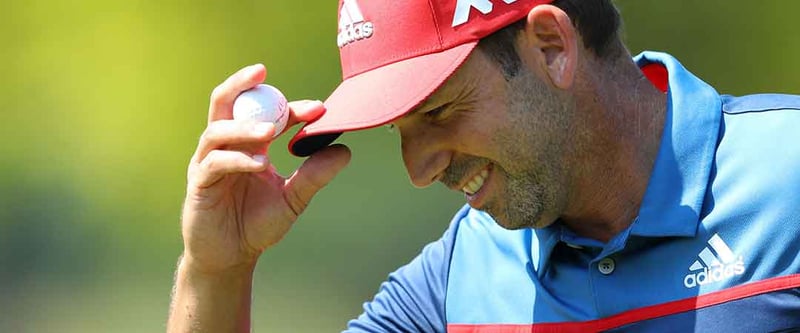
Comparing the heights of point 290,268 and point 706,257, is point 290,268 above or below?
below

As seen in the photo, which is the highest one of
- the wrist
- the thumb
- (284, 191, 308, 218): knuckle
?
the thumb

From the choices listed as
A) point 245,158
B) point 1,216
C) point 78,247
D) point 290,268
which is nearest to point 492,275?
point 245,158

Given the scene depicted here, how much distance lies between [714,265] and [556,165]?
33 centimetres

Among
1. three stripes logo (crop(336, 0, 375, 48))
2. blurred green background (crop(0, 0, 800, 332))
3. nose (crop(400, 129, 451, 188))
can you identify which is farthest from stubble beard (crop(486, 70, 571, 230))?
blurred green background (crop(0, 0, 800, 332))

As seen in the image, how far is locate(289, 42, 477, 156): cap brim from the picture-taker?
200 centimetres

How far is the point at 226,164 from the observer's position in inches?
83.3

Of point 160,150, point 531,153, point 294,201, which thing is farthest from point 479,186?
point 160,150

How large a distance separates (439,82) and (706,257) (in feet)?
1.86

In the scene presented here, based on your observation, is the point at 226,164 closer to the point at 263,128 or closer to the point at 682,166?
the point at 263,128

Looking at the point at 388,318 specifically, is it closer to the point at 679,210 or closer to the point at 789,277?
the point at 679,210

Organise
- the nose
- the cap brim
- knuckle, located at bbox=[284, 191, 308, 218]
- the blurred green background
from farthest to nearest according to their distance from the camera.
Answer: the blurred green background
knuckle, located at bbox=[284, 191, 308, 218]
the nose
the cap brim

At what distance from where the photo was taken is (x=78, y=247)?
458 cm

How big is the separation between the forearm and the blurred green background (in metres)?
1.98

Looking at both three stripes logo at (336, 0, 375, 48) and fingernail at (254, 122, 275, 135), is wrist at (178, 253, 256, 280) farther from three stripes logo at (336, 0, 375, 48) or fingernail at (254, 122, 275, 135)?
three stripes logo at (336, 0, 375, 48)
